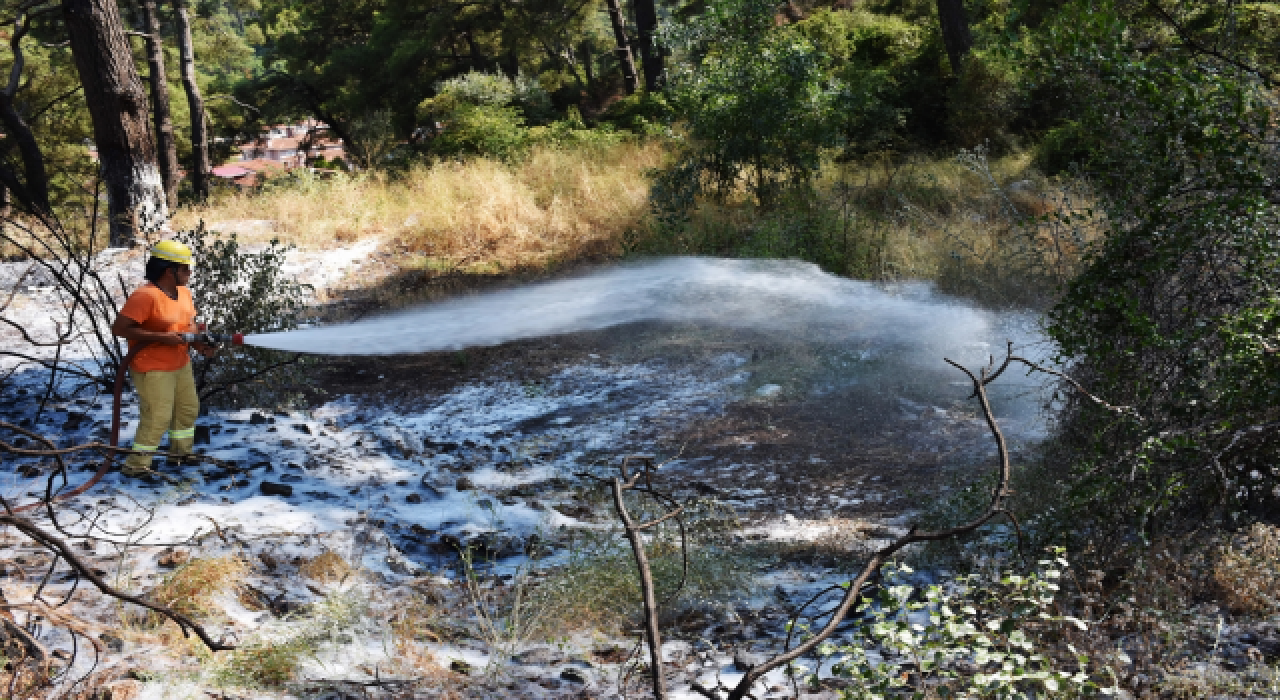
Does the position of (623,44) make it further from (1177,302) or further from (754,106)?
(1177,302)

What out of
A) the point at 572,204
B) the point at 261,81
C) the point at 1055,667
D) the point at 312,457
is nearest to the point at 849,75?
the point at 572,204

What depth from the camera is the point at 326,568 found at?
4152mm

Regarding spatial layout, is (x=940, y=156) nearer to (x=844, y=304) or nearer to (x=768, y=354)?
(x=844, y=304)

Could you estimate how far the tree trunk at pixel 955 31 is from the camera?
15.1 metres

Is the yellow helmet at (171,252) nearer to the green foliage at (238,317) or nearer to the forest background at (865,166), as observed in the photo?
the forest background at (865,166)

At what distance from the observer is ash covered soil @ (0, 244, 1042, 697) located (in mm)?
3455

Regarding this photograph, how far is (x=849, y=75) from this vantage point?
14.1 m

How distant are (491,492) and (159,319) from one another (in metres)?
2.02

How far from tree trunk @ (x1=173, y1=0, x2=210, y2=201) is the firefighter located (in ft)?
36.9

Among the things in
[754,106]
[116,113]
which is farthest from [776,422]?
[116,113]

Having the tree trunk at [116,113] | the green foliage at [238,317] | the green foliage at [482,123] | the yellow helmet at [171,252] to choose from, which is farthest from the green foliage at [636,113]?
the yellow helmet at [171,252]

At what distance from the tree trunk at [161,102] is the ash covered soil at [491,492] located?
29.0 feet

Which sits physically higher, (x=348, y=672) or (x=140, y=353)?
(x=140, y=353)

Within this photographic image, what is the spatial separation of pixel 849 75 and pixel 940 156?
6.09 feet
